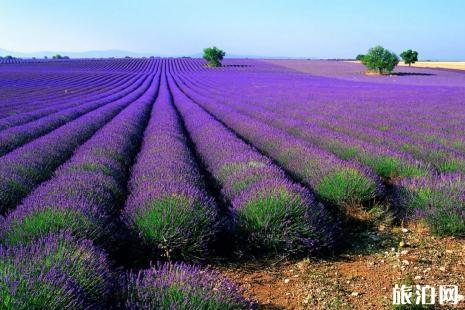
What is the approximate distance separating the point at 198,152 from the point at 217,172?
1.94 metres

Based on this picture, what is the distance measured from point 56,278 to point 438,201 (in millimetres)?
3407

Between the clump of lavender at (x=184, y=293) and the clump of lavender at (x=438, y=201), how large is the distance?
2377 mm

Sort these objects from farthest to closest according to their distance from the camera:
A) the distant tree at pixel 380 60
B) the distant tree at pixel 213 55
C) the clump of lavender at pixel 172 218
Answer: the distant tree at pixel 213 55
the distant tree at pixel 380 60
the clump of lavender at pixel 172 218

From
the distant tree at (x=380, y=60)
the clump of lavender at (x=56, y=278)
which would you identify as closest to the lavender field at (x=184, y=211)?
the clump of lavender at (x=56, y=278)

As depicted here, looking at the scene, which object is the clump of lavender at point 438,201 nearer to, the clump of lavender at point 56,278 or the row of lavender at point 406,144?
the row of lavender at point 406,144

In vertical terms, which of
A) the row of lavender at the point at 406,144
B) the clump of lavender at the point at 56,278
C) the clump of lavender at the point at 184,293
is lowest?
the row of lavender at the point at 406,144

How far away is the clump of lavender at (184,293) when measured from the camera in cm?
218

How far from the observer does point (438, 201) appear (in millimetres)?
4062

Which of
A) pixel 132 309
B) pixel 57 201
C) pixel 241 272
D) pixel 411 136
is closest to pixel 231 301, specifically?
pixel 132 309

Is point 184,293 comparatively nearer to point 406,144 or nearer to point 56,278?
point 56,278

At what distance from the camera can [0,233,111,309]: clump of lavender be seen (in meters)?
1.98

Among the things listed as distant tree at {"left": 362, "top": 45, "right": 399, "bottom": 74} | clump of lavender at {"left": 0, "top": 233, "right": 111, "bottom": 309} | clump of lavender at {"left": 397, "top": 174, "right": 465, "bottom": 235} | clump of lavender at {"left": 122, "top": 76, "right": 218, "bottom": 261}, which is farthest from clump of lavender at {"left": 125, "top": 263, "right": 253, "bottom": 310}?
distant tree at {"left": 362, "top": 45, "right": 399, "bottom": 74}

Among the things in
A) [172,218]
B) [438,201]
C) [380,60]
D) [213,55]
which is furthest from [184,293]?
[213,55]

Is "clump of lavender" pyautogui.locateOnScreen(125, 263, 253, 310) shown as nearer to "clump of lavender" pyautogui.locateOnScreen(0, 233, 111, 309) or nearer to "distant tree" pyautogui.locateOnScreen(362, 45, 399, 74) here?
"clump of lavender" pyautogui.locateOnScreen(0, 233, 111, 309)
